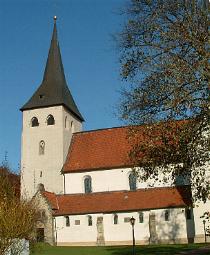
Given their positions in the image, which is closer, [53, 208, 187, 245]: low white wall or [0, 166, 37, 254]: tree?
[0, 166, 37, 254]: tree

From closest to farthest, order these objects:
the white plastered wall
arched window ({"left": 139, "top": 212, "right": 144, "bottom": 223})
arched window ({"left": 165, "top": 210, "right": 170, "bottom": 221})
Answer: arched window ({"left": 165, "top": 210, "right": 170, "bottom": 221})
arched window ({"left": 139, "top": 212, "right": 144, "bottom": 223})
the white plastered wall

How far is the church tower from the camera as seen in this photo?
160 ft

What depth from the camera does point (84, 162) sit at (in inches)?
1865

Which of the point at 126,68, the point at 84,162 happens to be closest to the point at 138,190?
the point at 84,162

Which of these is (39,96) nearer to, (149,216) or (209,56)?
(149,216)

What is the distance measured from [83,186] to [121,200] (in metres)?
5.52

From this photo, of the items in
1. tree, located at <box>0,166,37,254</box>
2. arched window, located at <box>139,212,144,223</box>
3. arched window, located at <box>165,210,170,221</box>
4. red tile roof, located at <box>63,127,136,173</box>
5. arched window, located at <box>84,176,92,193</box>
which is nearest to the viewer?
tree, located at <box>0,166,37,254</box>

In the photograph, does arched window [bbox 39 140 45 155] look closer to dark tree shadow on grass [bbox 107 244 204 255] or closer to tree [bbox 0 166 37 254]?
dark tree shadow on grass [bbox 107 244 204 255]

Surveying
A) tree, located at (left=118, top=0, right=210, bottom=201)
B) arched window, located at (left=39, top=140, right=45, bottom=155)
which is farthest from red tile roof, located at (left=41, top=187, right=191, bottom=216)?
tree, located at (left=118, top=0, right=210, bottom=201)

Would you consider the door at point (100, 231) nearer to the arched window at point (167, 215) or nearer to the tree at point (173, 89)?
the arched window at point (167, 215)

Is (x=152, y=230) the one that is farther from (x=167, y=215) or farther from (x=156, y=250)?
(x=156, y=250)

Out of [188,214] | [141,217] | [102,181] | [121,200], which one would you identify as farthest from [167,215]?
[102,181]

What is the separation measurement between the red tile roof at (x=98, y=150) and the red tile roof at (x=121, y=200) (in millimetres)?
3338

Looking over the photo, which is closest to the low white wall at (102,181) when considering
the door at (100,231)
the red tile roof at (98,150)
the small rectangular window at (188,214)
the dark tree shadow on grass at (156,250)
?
the red tile roof at (98,150)
